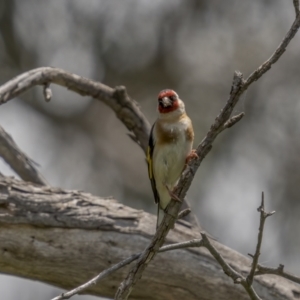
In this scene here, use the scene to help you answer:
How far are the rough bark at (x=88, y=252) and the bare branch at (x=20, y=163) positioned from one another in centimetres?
49

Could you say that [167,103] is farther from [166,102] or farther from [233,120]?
[233,120]

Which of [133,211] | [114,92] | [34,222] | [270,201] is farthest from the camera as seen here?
[270,201]

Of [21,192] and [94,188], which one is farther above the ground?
[94,188]

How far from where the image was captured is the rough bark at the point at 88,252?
172 inches

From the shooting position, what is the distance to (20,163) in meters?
5.05

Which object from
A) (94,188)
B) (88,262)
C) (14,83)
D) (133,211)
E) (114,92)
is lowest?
(88,262)

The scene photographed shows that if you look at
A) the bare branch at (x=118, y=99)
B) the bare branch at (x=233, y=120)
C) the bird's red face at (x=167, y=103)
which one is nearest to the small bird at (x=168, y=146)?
the bird's red face at (x=167, y=103)

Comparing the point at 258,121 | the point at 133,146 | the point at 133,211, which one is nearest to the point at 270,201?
the point at 258,121

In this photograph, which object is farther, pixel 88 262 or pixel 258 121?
pixel 258 121

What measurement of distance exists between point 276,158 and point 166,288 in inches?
193

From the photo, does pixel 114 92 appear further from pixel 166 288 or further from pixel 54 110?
pixel 54 110

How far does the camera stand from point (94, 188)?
894 centimetres

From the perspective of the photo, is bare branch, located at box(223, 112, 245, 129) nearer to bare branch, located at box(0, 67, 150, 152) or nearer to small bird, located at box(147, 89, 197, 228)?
small bird, located at box(147, 89, 197, 228)

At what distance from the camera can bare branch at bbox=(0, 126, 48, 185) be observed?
4.98 meters
